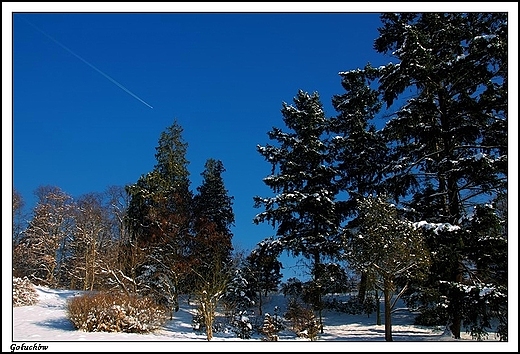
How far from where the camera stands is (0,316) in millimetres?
6332

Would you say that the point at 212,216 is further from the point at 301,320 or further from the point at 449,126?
the point at 449,126

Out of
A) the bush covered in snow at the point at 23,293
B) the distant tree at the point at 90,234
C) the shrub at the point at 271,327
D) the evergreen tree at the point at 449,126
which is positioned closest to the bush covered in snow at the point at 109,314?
the shrub at the point at 271,327

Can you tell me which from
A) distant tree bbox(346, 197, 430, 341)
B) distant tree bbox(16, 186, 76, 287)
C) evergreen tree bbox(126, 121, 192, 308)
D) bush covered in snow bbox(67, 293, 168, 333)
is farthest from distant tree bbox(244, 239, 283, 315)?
distant tree bbox(16, 186, 76, 287)

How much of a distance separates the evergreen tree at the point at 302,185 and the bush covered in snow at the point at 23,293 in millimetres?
9978

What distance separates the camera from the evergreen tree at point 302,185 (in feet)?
57.6

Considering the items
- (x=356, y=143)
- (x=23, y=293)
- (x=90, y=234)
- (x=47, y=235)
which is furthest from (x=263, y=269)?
(x=47, y=235)

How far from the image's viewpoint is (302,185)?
18766 millimetres

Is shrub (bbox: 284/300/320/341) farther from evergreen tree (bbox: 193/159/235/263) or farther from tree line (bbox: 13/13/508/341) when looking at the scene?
evergreen tree (bbox: 193/159/235/263)

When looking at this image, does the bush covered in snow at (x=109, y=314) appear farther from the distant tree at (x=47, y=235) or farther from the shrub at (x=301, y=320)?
the distant tree at (x=47, y=235)

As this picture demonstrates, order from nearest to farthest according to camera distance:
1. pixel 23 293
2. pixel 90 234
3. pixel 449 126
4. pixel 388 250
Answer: pixel 388 250, pixel 449 126, pixel 23 293, pixel 90 234

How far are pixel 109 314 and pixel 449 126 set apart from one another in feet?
37.0

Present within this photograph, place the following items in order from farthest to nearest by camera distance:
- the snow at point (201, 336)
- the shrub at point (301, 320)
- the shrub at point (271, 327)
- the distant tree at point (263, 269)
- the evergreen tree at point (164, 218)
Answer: the evergreen tree at point (164, 218), the distant tree at point (263, 269), the shrub at point (301, 320), the shrub at point (271, 327), the snow at point (201, 336)

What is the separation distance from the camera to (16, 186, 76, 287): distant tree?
74.5 ft

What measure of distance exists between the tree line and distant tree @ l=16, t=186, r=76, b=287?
0.28 ft
